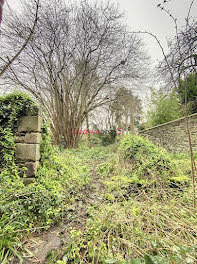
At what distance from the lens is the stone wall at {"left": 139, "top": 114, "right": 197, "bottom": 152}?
4.56m

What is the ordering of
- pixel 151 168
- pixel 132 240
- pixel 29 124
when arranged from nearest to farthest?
1. pixel 132 240
2. pixel 29 124
3. pixel 151 168

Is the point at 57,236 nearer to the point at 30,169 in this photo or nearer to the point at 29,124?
the point at 30,169

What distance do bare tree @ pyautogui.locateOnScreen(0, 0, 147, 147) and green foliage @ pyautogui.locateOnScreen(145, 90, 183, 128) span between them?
7.42ft

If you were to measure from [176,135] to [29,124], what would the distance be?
19.1 feet

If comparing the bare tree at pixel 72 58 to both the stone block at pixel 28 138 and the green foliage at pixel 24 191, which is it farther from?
the stone block at pixel 28 138

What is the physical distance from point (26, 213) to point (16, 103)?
5.30 ft

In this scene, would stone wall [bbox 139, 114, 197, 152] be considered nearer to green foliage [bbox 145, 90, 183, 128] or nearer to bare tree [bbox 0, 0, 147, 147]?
green foliage [bbox 145, 90, 183, 128]

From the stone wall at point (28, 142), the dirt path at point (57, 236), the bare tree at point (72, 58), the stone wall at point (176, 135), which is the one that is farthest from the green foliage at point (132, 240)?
the bare tree at point (72, 58)

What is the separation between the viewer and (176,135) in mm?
5457

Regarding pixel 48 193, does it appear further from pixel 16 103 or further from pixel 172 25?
pixel 172 25

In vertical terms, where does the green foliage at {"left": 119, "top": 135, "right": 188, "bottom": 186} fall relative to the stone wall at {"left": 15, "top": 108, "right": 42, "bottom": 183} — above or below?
below

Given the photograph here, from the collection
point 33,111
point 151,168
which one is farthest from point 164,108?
point 33,111

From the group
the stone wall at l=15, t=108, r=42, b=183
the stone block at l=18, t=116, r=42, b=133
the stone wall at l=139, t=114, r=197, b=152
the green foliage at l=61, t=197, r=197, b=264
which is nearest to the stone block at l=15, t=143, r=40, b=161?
the stone wall at l=15, t=108, r=42, b=183

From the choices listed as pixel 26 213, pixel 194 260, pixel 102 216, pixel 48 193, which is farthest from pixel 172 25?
pixel 26 213
